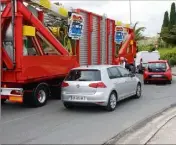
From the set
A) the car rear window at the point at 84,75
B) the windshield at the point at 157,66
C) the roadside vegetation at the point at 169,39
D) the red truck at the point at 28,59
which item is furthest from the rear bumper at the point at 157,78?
the roadside vegetation at the point at 169,39

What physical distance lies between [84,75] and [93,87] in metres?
0.61

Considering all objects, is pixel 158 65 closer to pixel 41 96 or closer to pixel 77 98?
pixel 41 96

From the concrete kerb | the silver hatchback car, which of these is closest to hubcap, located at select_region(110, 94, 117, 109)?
the silver hatchback car

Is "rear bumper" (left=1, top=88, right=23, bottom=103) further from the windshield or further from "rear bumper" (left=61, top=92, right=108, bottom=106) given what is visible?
the windshield

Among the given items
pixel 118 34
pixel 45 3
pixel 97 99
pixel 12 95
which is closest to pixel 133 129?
pixel 97 99

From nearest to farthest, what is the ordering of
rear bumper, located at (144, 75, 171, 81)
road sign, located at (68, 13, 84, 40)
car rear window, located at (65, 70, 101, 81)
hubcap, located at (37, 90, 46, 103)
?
car rear window, located at (65, 70, 101, 81) < hubcap, located at (37, 90, 46, 103) < road sign, located at (68, 13, 84, 40) < rear bumper, located at (144, 75, 171, 81)

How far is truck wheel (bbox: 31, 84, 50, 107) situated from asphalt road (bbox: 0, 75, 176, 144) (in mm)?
239

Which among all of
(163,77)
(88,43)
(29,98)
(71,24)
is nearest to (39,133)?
(29,98)

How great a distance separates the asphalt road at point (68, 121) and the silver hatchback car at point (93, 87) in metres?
0.36

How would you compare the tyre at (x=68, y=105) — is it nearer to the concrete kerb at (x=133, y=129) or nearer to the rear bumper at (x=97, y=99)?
the rear bumper at (x=97, y=99)

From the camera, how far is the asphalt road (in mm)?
7961

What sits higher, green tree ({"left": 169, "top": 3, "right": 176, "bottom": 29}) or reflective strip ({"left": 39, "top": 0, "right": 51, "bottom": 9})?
green tree ({"left": 169, "top": 3, "right": 176, "bottom": 29})

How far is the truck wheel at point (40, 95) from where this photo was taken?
12.0 metres

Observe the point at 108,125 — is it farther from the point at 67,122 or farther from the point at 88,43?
the point at 88,43
